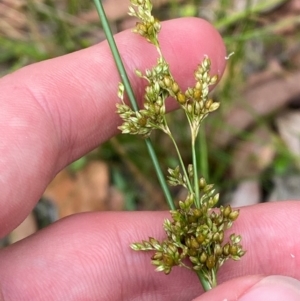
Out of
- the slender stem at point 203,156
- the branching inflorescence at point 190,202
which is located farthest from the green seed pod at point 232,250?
the slender stem at point 203,156

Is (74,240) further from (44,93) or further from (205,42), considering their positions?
(205,42)

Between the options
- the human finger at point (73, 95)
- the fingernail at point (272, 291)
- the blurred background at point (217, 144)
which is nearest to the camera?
the fingernail at point (272, 291)

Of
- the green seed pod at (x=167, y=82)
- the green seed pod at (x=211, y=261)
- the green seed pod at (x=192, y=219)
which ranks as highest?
the green seed pod at (x=167, y=82)

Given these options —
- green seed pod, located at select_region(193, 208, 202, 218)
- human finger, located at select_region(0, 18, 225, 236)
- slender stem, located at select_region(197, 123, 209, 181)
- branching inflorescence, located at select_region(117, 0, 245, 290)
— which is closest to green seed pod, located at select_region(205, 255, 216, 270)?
branching inflorescence, located at select_region(117, 0, 245, 290)

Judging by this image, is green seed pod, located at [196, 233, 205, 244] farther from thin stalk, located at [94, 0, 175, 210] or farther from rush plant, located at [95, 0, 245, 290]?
thin stalk, located at [94, 0, 175, 210]

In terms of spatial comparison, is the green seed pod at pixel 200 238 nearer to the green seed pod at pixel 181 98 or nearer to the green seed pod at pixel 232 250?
the green seed pod at pixel 232 250

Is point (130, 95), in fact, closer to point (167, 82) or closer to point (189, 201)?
point (167, 82)

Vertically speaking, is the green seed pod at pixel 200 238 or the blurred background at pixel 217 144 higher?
the blurred background at pixel 217 144
